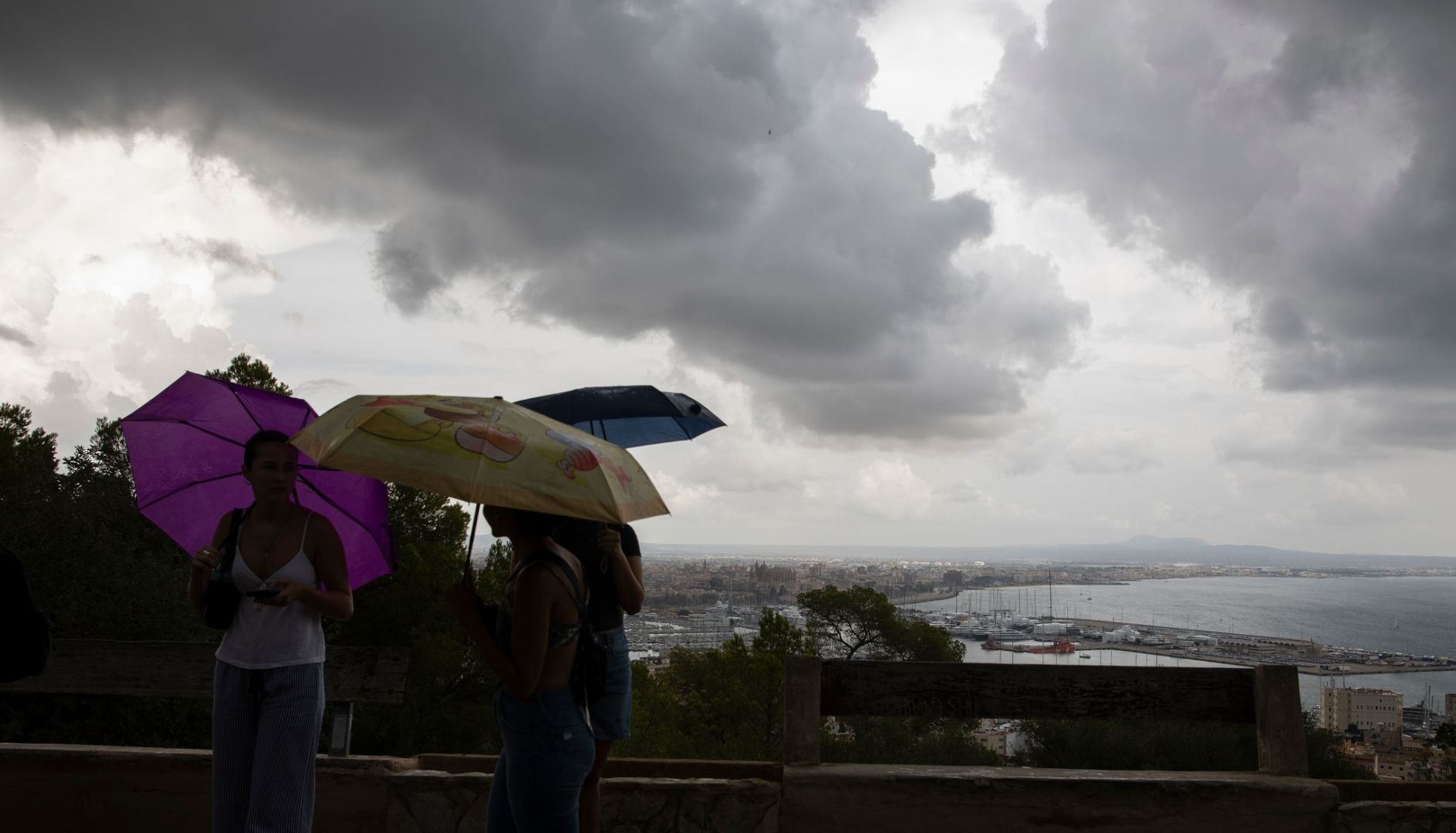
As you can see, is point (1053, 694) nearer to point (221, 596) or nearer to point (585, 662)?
point (585, 662)

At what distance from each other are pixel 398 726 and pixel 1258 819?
82.6 ft

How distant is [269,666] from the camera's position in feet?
10.4

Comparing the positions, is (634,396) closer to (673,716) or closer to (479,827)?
(479,827)

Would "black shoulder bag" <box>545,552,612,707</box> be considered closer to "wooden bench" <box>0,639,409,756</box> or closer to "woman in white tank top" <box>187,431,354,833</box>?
A: "woman in white tank top" <box>187,431,354,833</box>

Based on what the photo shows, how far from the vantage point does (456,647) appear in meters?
28.5

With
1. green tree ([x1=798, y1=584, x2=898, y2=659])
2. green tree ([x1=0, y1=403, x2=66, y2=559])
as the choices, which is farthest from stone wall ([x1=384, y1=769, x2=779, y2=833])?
green tree ([x1=798, y1=584, x2=898, y2=659])

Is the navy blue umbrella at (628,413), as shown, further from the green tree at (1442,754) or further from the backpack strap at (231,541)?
the green tree at (1442,754)

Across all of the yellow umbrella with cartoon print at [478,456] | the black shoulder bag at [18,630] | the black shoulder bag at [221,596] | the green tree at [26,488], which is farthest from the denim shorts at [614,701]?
the green tree at [26,488]

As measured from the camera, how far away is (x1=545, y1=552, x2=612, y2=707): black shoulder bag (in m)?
2.82

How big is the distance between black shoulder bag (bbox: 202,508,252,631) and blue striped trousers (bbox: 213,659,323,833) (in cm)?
17

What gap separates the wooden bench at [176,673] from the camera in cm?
456

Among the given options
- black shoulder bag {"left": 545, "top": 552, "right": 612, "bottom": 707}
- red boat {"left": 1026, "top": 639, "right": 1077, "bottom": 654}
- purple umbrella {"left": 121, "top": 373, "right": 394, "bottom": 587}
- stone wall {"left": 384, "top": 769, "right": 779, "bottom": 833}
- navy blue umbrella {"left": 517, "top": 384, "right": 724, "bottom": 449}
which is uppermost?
navy blue umbrella {"left": 517, "top": 384, "right": 724, "bottom": 449}

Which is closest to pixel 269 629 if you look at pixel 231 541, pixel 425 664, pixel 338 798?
pixel 231 541

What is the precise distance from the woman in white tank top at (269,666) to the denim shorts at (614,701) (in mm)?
923
